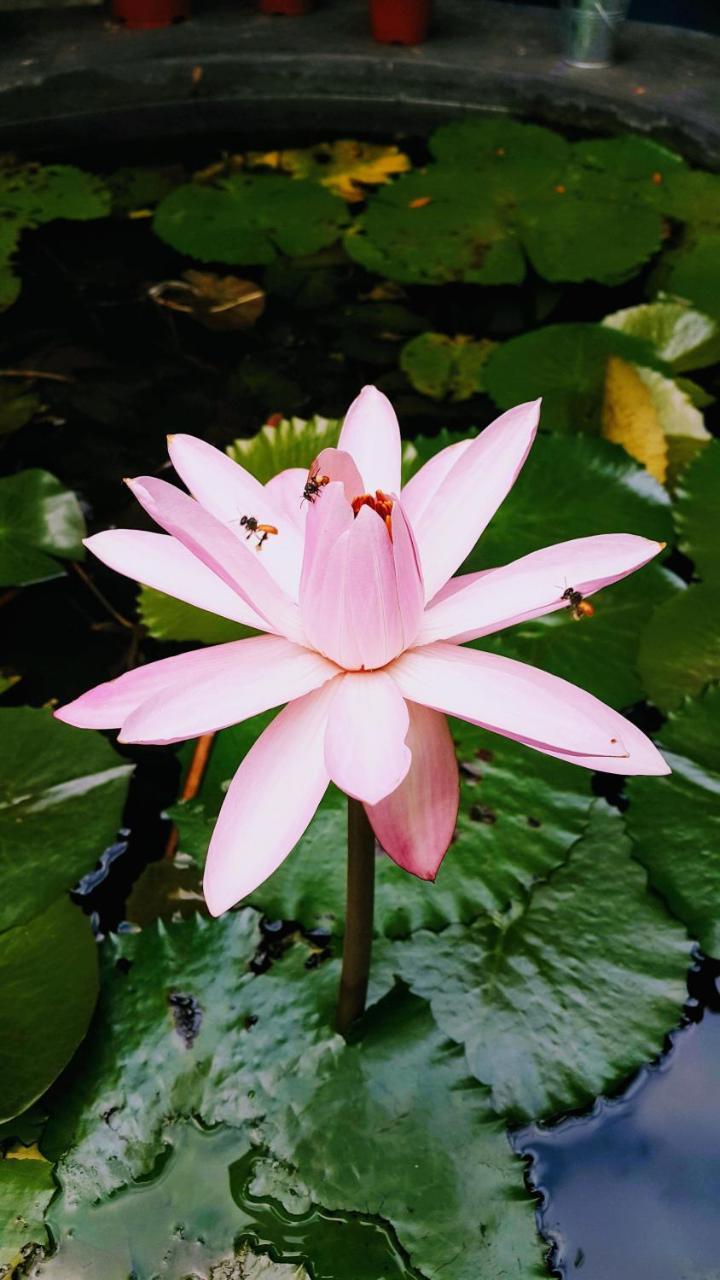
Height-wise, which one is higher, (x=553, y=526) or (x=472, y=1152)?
(x=553, y=526)

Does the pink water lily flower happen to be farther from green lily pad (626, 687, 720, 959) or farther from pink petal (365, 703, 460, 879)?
green lily pad (626, 687, 720, 959)

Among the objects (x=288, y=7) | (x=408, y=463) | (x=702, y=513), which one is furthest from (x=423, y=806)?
(x=288, y=7)

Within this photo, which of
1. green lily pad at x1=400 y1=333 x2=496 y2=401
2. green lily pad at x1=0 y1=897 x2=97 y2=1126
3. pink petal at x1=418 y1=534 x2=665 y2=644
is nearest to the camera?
pink petal at x1=418 y1=534 x2=665 y2=644

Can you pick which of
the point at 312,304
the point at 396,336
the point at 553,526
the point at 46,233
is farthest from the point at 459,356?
the point at 46,233

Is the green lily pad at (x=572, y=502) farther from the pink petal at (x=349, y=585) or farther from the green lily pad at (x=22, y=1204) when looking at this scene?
the green lily pad at (x=22, y=1204)

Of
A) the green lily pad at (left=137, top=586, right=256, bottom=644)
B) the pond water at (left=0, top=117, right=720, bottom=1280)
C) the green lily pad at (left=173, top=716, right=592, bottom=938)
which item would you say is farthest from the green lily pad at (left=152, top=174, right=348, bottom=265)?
the green lily pad at (left=173, top=716, right=592, bottom=938)

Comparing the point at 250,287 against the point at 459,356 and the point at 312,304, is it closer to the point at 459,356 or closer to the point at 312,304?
the point at 312,304
